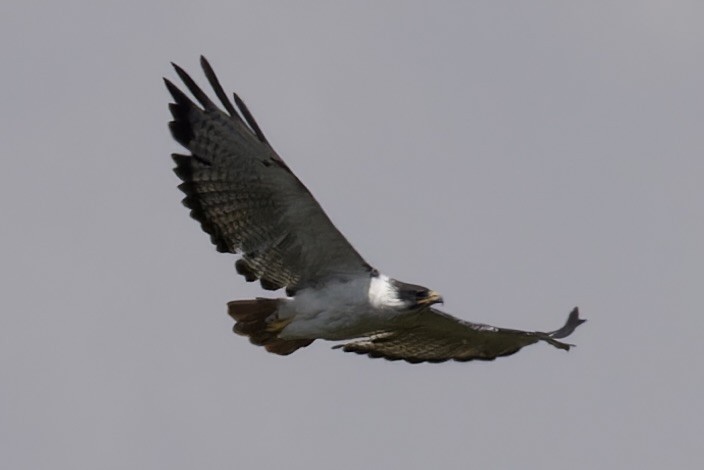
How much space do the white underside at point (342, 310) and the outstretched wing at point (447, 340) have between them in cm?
90

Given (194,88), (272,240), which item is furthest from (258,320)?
(194,88)

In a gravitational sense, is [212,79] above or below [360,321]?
above

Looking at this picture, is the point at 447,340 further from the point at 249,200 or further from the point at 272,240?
the point at 249,200

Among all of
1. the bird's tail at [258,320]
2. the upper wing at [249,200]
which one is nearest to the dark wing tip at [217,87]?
the upper wing at [249,200]

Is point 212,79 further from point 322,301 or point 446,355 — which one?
point 446,355

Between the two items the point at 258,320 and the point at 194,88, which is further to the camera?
the point at 258,320

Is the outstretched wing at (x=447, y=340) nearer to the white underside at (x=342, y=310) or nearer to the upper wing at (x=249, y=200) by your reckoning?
the white underside at (x=342, y=310)

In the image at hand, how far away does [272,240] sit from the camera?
18.3 m

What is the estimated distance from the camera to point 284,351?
61.8 ft

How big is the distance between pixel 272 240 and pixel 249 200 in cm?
54

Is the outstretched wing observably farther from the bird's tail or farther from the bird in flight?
the bird's tail

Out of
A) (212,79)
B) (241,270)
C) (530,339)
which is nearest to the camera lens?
(212,79)

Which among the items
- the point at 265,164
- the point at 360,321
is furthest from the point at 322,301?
the point at 265,164

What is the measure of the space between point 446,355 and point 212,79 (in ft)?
15.9
